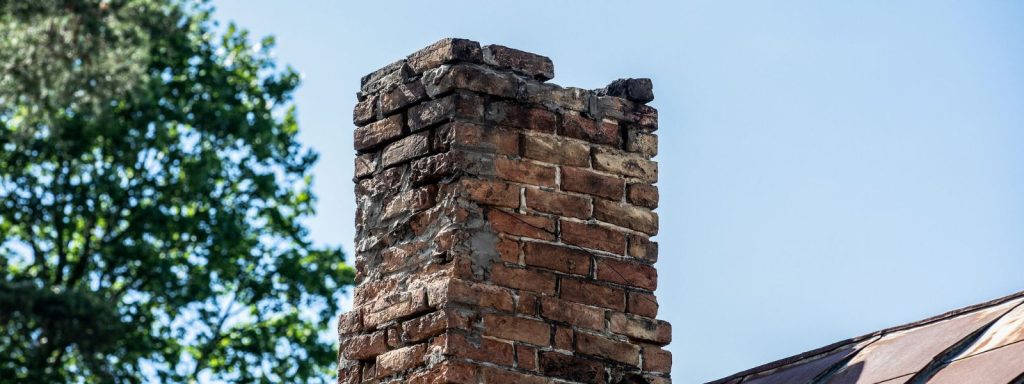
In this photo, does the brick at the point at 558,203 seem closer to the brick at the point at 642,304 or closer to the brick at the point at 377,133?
the brick at the point at 642,304

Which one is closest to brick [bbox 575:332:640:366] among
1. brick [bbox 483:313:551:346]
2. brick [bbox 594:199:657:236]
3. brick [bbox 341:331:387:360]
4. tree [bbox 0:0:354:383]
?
brick [bbox 483:313:551:346]

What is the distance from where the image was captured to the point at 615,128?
4.06m

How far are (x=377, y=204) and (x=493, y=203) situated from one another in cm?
45

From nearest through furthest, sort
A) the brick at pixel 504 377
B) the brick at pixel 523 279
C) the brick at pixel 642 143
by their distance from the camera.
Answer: the brick at pixel 504 377, the brick at pixel 523 279, the brick at pixel 642 143

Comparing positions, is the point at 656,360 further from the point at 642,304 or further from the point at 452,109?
the point at 452,109

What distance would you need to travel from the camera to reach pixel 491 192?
12.4ft

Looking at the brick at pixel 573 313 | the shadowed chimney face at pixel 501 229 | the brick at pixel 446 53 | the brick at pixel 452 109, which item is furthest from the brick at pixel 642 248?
the brick at pixel 446 53

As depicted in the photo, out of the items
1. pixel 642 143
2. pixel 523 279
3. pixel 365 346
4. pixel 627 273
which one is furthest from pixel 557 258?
pixel 365 346

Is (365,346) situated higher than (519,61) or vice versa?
(519,61)

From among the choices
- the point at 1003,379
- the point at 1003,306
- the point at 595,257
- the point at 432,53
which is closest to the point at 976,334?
the point at 1003,306

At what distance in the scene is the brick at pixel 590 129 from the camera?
3967 millimetres

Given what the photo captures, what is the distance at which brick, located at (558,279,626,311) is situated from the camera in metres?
3.83

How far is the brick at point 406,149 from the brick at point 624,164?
19.8 inches

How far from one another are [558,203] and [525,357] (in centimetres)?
46
